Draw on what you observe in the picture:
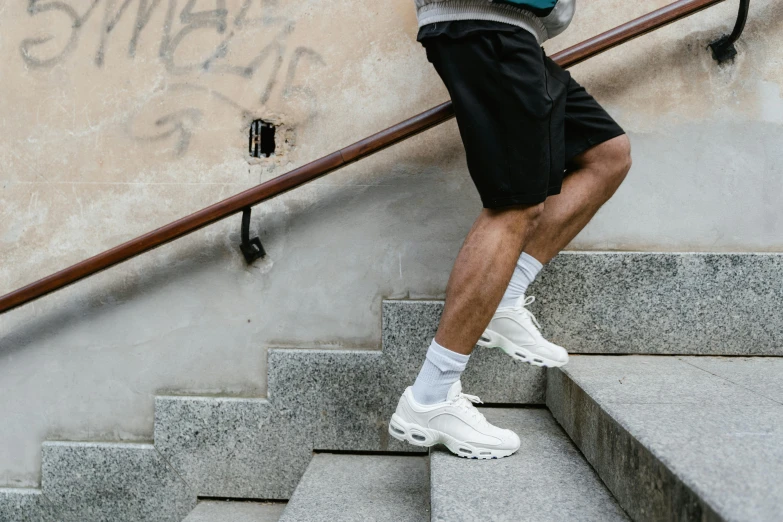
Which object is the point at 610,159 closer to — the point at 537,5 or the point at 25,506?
the point at 537,5

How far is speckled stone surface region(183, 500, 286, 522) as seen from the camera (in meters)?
1.99

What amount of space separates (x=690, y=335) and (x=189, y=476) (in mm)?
1854

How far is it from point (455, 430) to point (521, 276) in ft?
1.67

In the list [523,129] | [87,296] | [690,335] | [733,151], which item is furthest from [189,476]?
[733,151]

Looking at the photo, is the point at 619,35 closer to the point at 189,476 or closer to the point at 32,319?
the point at 189,476

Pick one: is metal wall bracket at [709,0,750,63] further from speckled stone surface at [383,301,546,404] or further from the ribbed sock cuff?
the ribbed sock cuff

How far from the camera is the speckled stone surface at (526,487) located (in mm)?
1256

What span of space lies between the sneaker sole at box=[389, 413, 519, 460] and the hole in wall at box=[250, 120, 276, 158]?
116cm

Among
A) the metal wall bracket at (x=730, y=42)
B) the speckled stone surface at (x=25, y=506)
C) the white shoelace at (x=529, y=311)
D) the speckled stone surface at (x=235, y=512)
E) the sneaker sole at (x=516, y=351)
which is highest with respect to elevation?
the metal wall bracket at (x=730, y=42)

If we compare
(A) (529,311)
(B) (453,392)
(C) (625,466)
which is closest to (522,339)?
(A) (529,311)

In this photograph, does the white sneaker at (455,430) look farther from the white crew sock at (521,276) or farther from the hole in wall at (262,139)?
the hole in wall at (262,139)

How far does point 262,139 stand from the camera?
2.23 m

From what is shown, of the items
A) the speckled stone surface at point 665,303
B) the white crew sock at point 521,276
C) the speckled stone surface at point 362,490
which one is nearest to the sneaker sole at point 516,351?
the white crew sock at point 521,276

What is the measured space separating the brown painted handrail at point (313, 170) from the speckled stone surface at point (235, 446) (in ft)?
1.89
